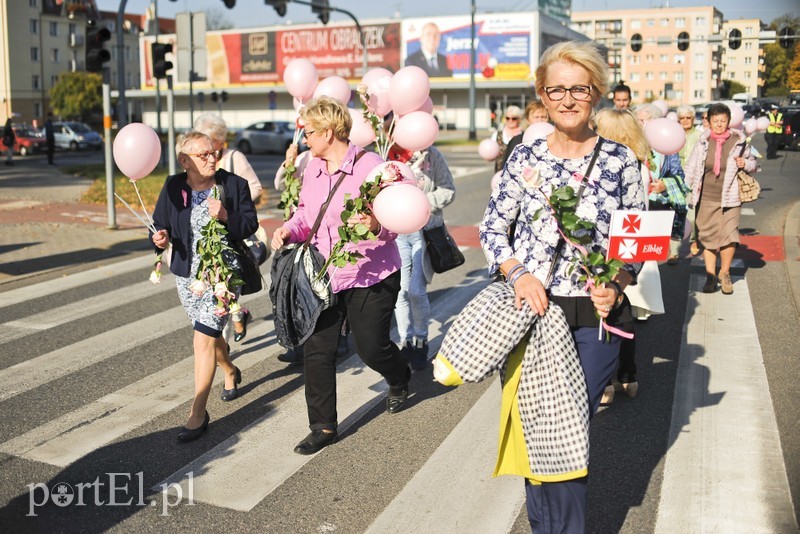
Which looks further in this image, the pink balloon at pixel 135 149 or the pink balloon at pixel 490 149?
the pink balloon at pixel 490 149

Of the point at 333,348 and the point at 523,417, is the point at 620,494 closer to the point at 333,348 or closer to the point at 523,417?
the point at 523,417

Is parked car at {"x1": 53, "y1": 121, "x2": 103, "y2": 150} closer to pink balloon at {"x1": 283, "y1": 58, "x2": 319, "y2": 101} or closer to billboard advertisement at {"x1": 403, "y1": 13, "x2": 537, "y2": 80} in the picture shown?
billboard advertisement at {"x1": 403, "y1": 13, "x2": 537, "y2": 80}

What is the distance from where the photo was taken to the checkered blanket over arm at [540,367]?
3096mm

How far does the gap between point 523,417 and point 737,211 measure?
624 cm

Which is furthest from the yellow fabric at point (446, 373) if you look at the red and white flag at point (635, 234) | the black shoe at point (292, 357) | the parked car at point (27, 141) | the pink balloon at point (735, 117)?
the parked car at point (27, 141)

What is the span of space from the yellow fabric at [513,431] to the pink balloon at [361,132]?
311 centimetres

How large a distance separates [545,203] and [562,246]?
6.9 inches

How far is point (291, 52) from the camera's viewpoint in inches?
2753

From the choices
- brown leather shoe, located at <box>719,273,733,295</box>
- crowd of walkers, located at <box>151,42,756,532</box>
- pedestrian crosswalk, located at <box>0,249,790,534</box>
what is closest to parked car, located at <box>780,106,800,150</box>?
brown leather shoe, located at <box>719,273,733,295</box>

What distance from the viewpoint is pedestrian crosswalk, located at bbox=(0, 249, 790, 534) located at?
3922 millimetres

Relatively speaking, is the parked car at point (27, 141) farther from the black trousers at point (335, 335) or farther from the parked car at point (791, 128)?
the black trousers at point (335, 335)

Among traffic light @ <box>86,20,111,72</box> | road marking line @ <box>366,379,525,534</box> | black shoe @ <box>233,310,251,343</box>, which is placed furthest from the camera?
traffic light @ <box>86,20,111,72</box>

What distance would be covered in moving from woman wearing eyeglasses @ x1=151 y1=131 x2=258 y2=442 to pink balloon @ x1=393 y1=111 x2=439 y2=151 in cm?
126

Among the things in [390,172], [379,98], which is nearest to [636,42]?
[379,98]
